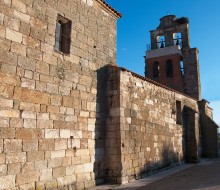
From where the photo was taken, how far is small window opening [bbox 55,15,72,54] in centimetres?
658

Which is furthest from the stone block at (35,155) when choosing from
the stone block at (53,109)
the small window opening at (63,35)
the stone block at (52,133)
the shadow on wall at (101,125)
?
the small window opening at (63,35)

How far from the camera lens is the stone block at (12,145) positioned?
15.8 ft

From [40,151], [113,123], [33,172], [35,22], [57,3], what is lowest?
[33,172]

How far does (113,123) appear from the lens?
7.30m

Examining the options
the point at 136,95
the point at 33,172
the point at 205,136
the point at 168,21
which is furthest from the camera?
the point at 168,21

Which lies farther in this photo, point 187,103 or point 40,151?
point 187,103

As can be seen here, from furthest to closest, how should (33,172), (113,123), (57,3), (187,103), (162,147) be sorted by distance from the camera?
(187,103) → (162,147) → (113,123) → (57,3) → (33,172)

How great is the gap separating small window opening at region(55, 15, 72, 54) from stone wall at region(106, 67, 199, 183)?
1733 millimetres

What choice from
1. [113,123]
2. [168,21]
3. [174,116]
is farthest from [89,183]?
[168,21]

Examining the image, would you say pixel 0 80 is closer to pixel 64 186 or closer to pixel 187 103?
pixel 64 186

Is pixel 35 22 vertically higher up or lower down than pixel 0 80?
higher up

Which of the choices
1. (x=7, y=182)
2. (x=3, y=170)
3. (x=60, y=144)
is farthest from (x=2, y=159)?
(x=60, y=144)

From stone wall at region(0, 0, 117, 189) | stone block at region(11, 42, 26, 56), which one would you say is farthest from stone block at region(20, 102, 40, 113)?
stone block at region(11, 42, 26, 56)

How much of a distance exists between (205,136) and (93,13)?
10.5 meters
